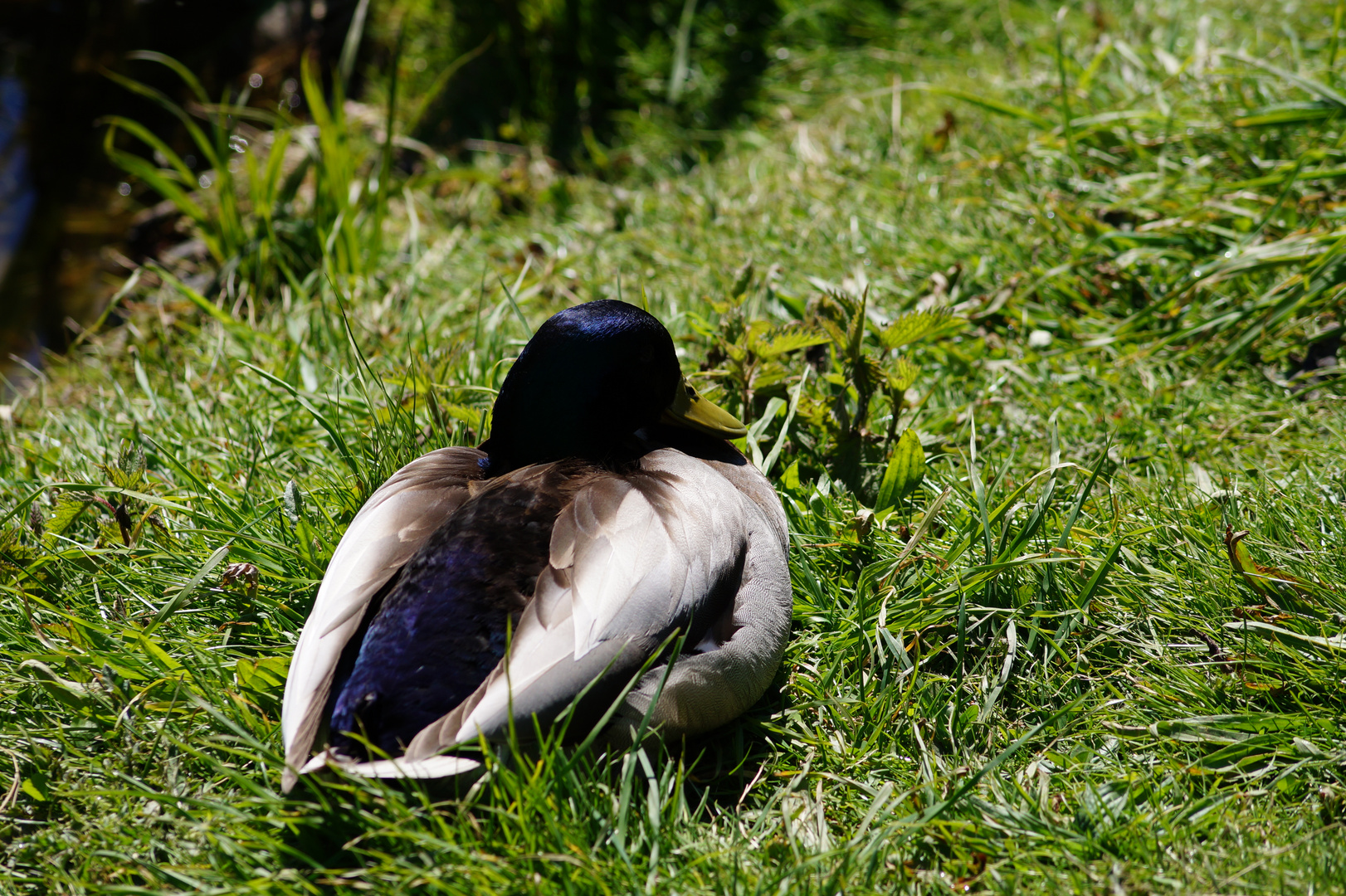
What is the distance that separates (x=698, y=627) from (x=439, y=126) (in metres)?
4.09

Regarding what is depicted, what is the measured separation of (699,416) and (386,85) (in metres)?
3.91

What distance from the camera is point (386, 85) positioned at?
221 inches

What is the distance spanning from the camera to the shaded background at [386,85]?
16.7 ft

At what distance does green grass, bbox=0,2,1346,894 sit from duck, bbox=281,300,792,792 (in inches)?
4.5

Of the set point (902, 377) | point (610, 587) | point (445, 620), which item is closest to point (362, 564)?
point (445, 620)

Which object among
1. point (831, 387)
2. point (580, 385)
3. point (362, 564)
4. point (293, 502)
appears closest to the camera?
point (362, 564)

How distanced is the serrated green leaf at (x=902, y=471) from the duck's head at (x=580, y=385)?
0.64 metres

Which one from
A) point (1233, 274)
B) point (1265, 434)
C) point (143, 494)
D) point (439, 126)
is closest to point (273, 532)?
point (143, 494)

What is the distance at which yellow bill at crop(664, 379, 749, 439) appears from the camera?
2584 millimetres

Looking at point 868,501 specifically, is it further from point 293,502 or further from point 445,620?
point 293,502

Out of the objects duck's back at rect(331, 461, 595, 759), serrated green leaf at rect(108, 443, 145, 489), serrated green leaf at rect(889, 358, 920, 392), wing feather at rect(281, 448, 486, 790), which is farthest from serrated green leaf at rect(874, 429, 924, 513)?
serrated green leaf at rect(108, 443, 145, 489)

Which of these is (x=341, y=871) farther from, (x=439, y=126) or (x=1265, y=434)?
(x=439, y=126)

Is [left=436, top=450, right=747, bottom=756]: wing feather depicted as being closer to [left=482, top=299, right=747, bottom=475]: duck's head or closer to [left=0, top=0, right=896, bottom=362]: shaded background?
[left=482, top=299, right=747, bottom=475]: duck's head

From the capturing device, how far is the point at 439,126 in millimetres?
5316
